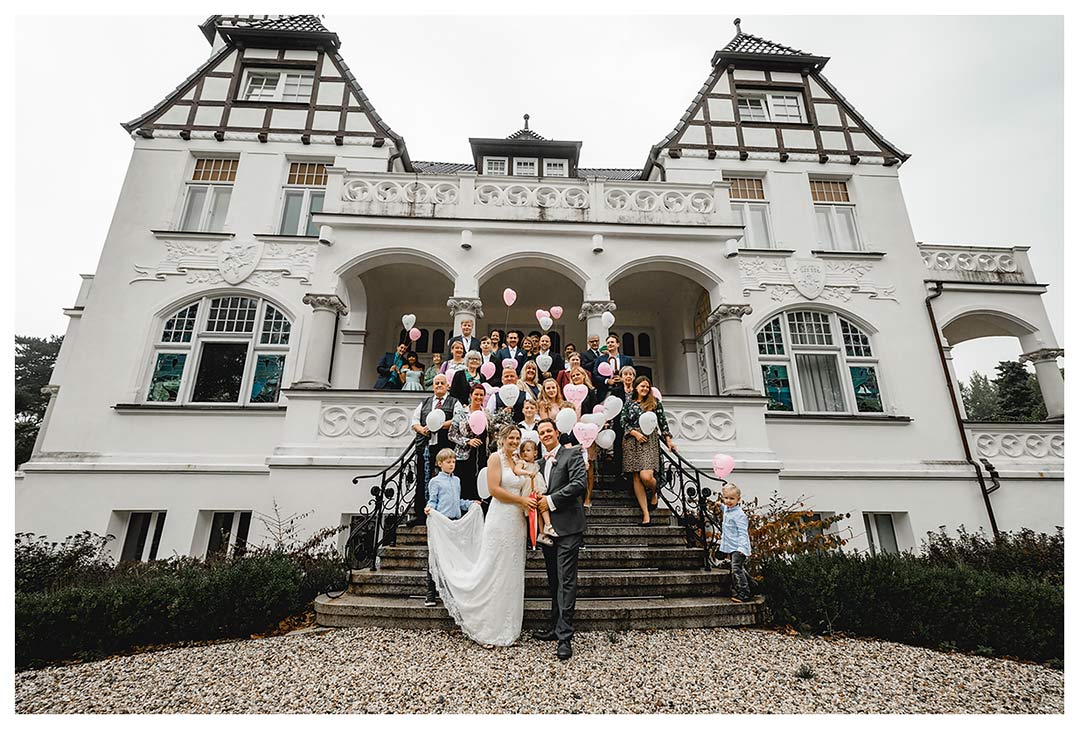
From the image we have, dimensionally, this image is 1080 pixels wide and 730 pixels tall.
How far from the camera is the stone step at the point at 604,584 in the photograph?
533 cm

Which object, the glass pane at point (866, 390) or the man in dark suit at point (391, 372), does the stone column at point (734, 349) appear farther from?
the man in dark suit at point (391, 372)

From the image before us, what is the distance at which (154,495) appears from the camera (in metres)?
9.26

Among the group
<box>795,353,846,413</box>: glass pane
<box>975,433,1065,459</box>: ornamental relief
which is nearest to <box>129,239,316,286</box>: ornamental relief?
<box>795,353,846,413</box>: glass pane

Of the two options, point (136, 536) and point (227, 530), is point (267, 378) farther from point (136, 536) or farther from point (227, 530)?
point (136, 536)

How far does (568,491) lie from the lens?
421 centimetres

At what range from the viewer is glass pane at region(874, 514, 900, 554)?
9.95 meters

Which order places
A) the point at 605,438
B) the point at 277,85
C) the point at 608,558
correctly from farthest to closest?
the point at 277,85 < the point at 605,438 < the point at 608,558

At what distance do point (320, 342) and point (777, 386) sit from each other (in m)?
10.0

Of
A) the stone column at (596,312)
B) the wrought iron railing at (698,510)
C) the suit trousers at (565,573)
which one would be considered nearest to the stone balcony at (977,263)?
the stone column at (596,312)

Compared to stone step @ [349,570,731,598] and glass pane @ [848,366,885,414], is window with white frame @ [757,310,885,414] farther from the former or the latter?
stone step @ [349,570,731,598]

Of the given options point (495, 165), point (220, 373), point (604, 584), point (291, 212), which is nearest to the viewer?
point (604, 584)

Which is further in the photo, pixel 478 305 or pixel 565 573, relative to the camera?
pixel 478 305

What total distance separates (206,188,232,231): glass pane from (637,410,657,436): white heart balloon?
11444 mm

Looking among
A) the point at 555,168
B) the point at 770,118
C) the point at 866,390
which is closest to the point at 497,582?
the point at 866,390
